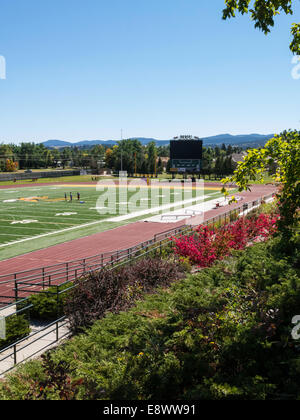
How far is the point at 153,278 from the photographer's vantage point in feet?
41.1

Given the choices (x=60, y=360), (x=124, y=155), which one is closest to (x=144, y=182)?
(x=124, y=155)

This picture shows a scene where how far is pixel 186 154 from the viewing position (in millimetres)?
83938

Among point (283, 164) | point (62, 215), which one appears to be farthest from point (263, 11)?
point (62, 215)

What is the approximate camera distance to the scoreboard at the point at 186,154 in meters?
83.4

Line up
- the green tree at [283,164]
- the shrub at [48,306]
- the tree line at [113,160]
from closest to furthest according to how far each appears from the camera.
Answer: the green tree at [283,164]
the shrub at [48,306]
the tree line at [113,160]

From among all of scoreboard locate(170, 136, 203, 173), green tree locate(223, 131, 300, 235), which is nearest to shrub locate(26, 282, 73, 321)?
green tree locate(223, 131, 300, 235)

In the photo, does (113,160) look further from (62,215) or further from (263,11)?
(263,11)

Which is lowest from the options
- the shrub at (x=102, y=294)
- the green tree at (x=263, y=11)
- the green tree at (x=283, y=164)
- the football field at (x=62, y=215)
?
the football field at (x=62, y=215)

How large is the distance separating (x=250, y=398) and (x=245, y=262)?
229 inches

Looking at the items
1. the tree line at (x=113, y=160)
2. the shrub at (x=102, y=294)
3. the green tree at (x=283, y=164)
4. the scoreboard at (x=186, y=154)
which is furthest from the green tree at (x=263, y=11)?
the tree line at (x=113, y=160)

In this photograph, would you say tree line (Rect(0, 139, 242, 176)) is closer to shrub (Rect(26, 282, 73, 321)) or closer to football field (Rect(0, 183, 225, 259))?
football field (Rect(0, 183, 225, 259))

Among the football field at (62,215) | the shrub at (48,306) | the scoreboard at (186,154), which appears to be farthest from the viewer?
the scoreboard at (186,154)

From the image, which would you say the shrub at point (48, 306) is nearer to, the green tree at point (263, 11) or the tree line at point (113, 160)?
the green tree at point (263, 11)

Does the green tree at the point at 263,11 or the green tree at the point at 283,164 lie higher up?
the green tree at the point at 263,11
